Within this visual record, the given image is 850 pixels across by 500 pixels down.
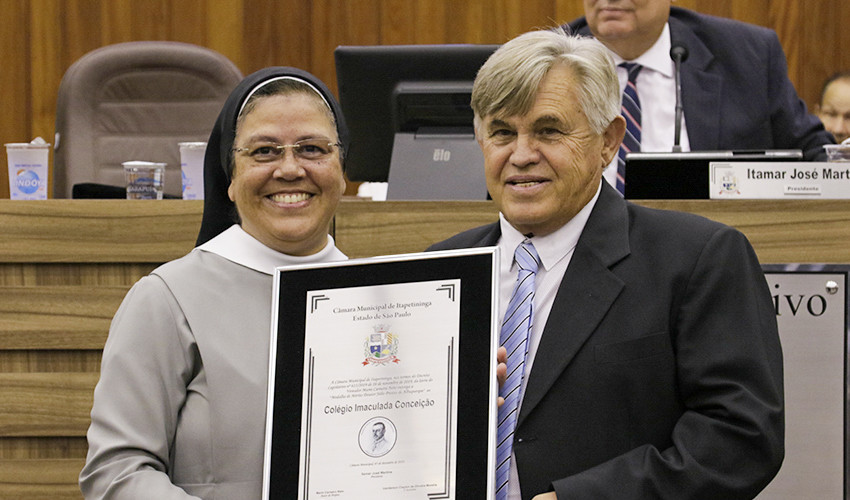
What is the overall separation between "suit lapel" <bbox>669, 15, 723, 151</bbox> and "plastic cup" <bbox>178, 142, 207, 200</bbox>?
1.56m

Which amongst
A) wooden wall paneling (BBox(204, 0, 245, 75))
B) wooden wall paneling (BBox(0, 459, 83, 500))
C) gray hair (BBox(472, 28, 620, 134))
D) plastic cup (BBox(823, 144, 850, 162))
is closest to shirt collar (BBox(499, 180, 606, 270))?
gray hair (BBox(472, 28, 620, 134))

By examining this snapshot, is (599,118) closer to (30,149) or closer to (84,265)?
(84,265)

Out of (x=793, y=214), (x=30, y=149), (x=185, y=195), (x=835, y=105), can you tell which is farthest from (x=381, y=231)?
(x=835, y=105)

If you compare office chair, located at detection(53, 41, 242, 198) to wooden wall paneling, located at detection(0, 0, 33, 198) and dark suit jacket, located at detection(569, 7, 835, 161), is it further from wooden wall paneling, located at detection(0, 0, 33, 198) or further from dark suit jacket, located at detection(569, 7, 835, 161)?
dark suit jacket, located at detection(569, 7, 835, 161)

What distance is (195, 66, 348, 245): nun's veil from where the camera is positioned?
198 cm

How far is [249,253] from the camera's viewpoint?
6.57 ft

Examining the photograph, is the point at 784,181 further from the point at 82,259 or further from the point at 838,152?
the point at 82,259

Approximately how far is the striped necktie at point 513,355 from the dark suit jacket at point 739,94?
1.65 meters

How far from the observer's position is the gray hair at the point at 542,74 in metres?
1.82

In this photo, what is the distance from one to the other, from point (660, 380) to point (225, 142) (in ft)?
3.14

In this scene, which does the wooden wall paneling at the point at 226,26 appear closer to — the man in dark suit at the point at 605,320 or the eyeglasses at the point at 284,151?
the eyeglasses at the point at 284,151

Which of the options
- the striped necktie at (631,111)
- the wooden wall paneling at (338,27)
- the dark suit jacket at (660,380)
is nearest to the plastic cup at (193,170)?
the striped necktie at (631,111)

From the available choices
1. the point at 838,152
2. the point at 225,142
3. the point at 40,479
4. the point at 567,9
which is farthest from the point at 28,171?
the point at 567,9

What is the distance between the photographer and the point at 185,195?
3002mm
